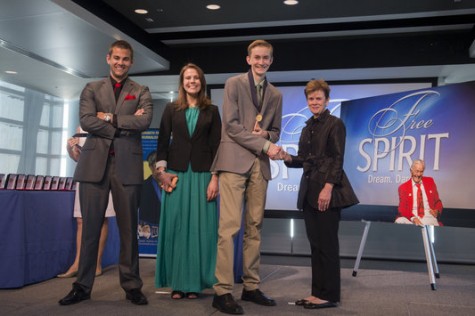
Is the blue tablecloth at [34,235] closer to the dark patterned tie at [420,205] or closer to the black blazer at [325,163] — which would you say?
the black blazer at [325,163]

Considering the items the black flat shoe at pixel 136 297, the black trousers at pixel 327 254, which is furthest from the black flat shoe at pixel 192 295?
the black trousers at pixel 327 254

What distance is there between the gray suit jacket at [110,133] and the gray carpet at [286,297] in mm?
780

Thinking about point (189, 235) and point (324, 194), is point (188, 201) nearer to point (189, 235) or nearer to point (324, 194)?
point (189, 235)

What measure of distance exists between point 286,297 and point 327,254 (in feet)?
2.07

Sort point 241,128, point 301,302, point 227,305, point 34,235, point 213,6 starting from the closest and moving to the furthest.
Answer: point 227,305
point 241,128
point 301,302
point 34,235
point 213,6

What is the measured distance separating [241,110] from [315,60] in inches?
173

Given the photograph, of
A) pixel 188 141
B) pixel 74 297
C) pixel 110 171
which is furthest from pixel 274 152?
pixel 74 297

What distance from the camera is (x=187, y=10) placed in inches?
255

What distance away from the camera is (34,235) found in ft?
13.8

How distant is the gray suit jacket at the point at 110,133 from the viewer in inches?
130

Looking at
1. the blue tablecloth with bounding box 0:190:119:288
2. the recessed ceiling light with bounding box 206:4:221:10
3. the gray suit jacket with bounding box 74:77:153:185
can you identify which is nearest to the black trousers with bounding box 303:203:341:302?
the gray suit jacket with bounding box 74:77:153:185

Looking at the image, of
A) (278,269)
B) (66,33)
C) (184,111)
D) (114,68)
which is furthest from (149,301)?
(66,33)

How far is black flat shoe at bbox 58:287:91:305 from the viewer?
10.8 feet

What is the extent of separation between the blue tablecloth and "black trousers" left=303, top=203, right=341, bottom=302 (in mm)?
2182
